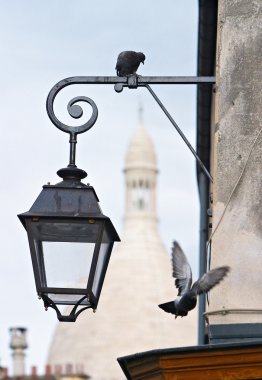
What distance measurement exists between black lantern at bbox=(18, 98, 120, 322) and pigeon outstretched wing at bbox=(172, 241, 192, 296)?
0.36 metres

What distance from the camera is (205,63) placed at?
21.6 m

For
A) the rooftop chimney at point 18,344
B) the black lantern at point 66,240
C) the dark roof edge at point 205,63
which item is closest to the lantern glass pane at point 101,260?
the black lantern at point 66,240

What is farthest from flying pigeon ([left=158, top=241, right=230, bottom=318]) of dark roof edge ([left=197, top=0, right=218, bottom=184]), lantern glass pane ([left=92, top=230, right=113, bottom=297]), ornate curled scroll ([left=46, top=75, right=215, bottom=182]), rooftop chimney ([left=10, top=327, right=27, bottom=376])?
rooftop chimney ([left=10, top=327, right=27, bottom=376])

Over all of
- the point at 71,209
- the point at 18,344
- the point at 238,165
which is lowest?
the point at 71,209

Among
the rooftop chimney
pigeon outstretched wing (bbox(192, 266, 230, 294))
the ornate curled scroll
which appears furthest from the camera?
the rooftop chimney

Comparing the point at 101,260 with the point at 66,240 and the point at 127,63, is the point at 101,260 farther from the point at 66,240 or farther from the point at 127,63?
the point at 127,63

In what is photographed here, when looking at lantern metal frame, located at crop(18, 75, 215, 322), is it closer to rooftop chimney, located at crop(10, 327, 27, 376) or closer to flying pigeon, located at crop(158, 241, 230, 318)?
flying pigeon, located at crop(158, 241, 230, 318)

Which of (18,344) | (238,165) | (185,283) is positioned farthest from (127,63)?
(18,344)

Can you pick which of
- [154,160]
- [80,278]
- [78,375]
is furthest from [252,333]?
[154,160]

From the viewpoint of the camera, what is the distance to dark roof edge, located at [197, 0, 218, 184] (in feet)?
61.5

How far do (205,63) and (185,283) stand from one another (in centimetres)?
1223

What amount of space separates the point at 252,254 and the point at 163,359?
0.95 metres

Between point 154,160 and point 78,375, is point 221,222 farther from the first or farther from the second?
point 154,160

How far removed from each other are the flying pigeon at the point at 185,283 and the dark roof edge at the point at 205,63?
8.14m
